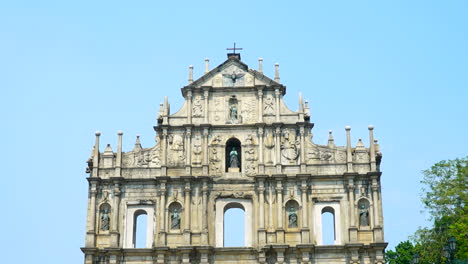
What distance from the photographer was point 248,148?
32.5 meters

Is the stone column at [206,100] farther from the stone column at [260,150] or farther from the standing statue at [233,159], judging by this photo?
the stone column at [260,150]

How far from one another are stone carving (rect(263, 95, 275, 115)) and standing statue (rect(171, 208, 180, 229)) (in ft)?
18.4

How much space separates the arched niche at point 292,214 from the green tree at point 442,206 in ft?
16.1

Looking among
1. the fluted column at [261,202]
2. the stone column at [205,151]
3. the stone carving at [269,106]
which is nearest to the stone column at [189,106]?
the stone column at [205,151]

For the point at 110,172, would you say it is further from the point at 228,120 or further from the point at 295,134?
the point at 295,134

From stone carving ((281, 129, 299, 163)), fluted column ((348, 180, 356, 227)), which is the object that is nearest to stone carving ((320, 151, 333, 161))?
stone carving ((281, 129, 299, 163))

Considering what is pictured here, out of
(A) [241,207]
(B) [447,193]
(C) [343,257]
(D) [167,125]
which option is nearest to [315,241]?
(C) [343,257]

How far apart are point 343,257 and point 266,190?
13.2 ft

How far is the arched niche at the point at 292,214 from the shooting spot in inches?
1226

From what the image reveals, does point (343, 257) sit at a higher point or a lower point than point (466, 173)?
lower

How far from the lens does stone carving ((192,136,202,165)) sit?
106 ft

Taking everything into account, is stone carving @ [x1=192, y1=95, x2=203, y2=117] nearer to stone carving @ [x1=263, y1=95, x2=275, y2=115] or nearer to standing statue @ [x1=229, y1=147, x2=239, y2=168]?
standing statue @ [x1=229, y1=147, x2=239, y2=168]

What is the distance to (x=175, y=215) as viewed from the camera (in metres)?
31.5

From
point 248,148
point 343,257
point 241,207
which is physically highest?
point 248,148
